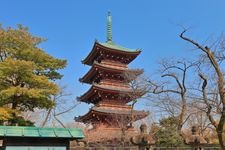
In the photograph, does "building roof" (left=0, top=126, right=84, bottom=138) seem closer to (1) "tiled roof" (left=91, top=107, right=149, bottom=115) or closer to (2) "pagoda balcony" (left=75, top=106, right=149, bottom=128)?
(2) "pagoda balcony" (left=75, top=106, right=149, bottom=128)

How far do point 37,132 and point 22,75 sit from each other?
1096 cm

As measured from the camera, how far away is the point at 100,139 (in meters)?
26.9

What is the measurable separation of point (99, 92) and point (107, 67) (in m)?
2.99

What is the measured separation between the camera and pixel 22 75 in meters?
17.5

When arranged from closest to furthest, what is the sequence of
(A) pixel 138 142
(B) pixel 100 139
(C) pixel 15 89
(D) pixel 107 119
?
(A) pixel 138 142
(C) pixel 15 89
(B) pixel 100 139
(D) pixel 107 119

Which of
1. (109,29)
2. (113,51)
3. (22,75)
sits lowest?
(22,75)

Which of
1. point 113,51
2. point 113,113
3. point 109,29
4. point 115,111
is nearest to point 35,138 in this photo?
point 113,113

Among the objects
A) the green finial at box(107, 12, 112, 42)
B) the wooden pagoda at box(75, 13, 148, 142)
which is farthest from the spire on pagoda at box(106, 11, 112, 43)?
the wooden pagoda at box(75, 13, 148, 142)

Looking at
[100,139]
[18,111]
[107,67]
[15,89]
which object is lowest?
[100,139]

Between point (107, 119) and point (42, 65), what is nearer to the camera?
point (42, 65)

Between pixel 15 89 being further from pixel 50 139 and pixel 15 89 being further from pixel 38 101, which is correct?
pixel 50 139

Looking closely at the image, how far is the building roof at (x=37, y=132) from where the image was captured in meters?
6.96

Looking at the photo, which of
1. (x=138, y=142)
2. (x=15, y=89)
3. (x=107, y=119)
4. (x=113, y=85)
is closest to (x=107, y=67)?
(x=113, y=85)

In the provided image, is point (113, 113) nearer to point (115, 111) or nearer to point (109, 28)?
point (115, 111)
